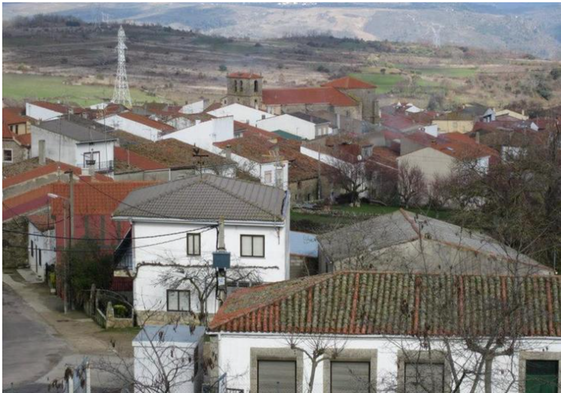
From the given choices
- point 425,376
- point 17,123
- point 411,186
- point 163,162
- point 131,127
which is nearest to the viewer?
point 425,376

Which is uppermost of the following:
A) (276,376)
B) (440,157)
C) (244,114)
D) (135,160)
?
(244,114)

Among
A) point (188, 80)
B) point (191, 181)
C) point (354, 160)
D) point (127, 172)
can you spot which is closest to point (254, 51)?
point (188, 80)

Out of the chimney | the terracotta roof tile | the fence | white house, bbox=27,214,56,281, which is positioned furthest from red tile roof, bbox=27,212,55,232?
the terracotta roof tile

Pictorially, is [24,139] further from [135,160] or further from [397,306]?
[397,306]

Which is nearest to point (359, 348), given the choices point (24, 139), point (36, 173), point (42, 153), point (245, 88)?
point (36, 173)

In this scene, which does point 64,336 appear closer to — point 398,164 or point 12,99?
point 398,164

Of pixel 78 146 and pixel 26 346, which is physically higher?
pixel 78 146

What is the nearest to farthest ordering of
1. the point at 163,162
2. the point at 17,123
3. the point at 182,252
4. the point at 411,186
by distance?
the point at 182,252 < the point at 163,162 < the point at 411,186 < the point at 17,123

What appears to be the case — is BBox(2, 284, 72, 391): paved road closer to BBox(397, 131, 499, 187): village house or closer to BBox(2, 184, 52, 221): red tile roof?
BBox(2, 184, 52, 221): red tile roof
